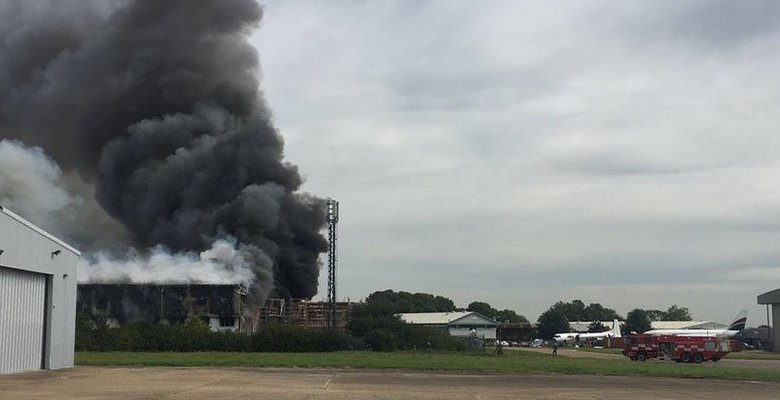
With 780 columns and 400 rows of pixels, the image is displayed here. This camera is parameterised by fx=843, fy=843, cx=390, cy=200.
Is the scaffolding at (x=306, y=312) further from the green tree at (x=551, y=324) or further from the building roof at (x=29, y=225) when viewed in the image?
the green tree at (x=551, y=324)

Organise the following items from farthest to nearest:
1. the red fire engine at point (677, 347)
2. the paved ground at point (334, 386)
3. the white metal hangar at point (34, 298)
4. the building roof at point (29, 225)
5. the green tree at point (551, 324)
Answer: the green tree at point (551, 324) < the red fire engine at point (677, 347) < the white metal hangar at point (34, 298) < the building roof at point (29, 225) < the paved ground at point (334, 386)

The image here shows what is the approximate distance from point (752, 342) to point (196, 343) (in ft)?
297

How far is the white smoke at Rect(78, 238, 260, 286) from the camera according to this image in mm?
86125

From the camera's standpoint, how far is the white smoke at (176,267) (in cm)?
8612

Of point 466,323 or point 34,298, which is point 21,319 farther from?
point 466,323

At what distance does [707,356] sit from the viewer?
6694cm

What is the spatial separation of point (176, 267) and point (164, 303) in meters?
4.47

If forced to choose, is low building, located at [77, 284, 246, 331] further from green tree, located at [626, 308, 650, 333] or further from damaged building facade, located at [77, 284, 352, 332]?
green tree, located at [626, 308, 650, 333]

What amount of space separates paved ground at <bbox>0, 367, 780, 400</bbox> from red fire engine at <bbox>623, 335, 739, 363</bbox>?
3072 cm

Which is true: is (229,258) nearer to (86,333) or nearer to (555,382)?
(86,333)

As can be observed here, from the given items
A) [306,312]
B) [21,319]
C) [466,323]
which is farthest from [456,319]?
[21,319]

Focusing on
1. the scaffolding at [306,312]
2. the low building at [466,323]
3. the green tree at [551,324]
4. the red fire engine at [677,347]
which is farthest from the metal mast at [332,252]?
the green tree at [551,324]

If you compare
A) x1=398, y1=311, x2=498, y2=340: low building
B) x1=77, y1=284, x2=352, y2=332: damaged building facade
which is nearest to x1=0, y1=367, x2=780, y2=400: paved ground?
x1=77, y1=284, x2=352, y2=332: damaged building facade

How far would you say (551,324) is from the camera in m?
179
